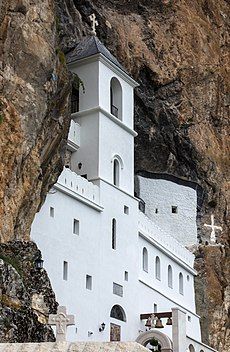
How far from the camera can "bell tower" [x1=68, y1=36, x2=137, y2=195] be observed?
3766cm

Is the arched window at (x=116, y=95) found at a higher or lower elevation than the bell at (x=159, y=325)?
higher

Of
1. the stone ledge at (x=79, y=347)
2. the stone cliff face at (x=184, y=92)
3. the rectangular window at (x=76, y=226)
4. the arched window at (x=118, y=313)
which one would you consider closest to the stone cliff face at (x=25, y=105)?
the rectangular window at (x=76, y=226)

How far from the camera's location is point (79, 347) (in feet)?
53.1

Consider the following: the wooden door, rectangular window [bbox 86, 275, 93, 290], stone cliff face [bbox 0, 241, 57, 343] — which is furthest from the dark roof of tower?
stone cliff face [bbox 0, 241, 57, 343]

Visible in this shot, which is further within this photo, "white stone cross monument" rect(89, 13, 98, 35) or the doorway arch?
"white stone cross monument" rect(89, 13, 98, 35)

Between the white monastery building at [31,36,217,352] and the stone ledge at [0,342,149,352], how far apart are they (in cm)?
1565

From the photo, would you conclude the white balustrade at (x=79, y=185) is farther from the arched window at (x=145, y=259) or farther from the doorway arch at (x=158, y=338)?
the doorway arch at (x=158, y=338)

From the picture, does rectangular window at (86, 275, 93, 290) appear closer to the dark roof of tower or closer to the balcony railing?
the balcony railing

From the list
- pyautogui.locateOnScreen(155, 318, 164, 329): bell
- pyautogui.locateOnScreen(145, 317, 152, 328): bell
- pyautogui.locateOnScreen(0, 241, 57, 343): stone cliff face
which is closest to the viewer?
pyautogui.locateOnScreen(0, 241, 57, 343): stone cliff face

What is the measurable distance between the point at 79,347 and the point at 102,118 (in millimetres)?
22762

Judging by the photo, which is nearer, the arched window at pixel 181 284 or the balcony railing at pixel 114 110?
the balcony railing at pixel 114 110

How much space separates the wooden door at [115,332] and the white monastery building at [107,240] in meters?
0.03

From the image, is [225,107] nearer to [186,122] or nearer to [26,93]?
[186,122]

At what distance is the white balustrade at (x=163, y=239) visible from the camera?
1591 inches
